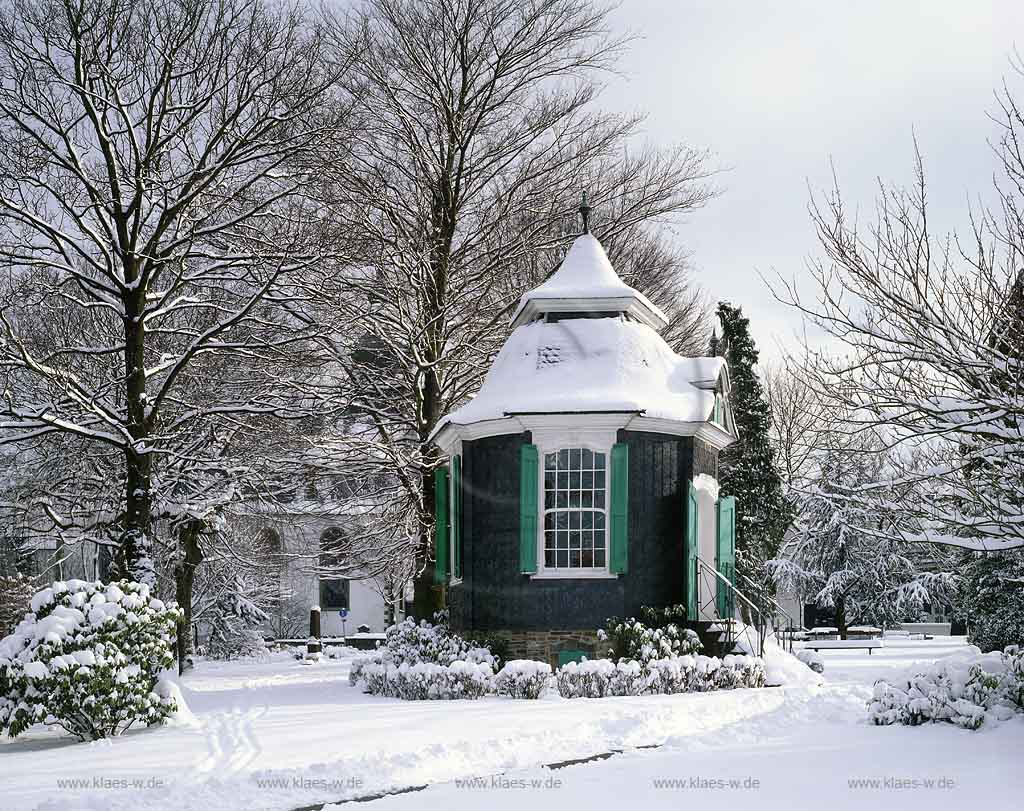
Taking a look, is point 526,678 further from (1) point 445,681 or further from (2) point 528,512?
(2) point 528,512

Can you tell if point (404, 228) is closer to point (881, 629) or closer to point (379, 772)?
point (379, 772)

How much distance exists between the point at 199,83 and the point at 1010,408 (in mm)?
14319

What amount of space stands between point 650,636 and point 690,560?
158cm

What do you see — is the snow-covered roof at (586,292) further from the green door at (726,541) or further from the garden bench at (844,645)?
the garden bench at (844,645)

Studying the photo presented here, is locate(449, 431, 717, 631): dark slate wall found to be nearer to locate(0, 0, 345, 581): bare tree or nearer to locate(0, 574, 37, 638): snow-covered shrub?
locate(0, 0, 345, 581): bare tree

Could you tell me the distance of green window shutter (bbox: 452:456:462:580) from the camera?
19703mm

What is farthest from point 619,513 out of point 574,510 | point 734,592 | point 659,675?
point 734,592

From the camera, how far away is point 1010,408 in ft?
31.6

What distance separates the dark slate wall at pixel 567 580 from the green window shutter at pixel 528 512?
0.42 meters

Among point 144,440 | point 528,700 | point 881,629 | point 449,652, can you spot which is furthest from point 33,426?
point 881,629

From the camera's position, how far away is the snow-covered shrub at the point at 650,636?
17672 millimetres

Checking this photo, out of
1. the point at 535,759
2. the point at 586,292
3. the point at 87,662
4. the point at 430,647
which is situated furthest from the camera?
the point at 586,292

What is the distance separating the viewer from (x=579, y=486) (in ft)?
61.2

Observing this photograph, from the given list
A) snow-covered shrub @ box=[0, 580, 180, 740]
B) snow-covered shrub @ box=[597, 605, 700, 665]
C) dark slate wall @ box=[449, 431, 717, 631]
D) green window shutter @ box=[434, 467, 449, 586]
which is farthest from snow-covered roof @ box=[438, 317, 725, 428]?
snow-covered shrub @ box=[0, 580, 180, 740]
